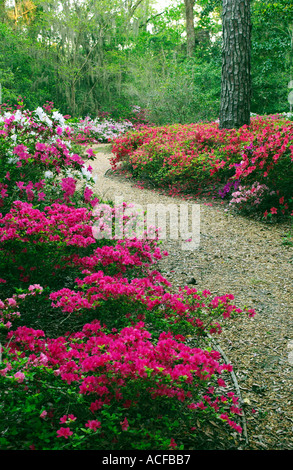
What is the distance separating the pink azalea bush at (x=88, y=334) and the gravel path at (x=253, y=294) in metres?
0.15

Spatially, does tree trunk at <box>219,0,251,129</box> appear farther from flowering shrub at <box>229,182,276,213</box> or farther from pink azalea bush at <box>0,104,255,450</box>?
pink azalea bush at <box>0,104,255,450</box>

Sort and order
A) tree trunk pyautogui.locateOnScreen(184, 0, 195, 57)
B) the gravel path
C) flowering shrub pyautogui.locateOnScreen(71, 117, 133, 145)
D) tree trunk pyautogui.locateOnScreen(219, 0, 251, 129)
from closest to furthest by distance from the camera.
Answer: the gravel path → tree trunk pyautogui.locateOnScreen(219, 0, 251, 129) → flowering shrub pyautogui.locateOnScreen(71, 117, 133, 145) → tree trunk pyautogui.locateOnScreen(184, 0, 195, 57)

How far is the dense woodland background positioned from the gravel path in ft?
23.9

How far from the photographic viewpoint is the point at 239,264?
3627mm

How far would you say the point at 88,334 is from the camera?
1824 mm

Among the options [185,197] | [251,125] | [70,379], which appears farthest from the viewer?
[251,125]

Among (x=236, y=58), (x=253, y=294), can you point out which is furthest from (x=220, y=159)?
(x=253, y=294)

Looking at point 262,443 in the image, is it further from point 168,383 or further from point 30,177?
point 30,177

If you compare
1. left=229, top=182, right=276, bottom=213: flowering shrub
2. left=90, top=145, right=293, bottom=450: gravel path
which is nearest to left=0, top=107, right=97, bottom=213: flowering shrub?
left=90, top=145, right=293, bottom=450: gravel path

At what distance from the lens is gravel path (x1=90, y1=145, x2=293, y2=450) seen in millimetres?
1844

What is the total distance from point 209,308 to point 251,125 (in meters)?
5.14

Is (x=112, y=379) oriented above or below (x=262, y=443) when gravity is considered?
above

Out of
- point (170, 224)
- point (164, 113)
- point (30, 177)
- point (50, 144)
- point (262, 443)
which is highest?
point (164, 113)

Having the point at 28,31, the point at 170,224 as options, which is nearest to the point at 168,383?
the point at 170,224
